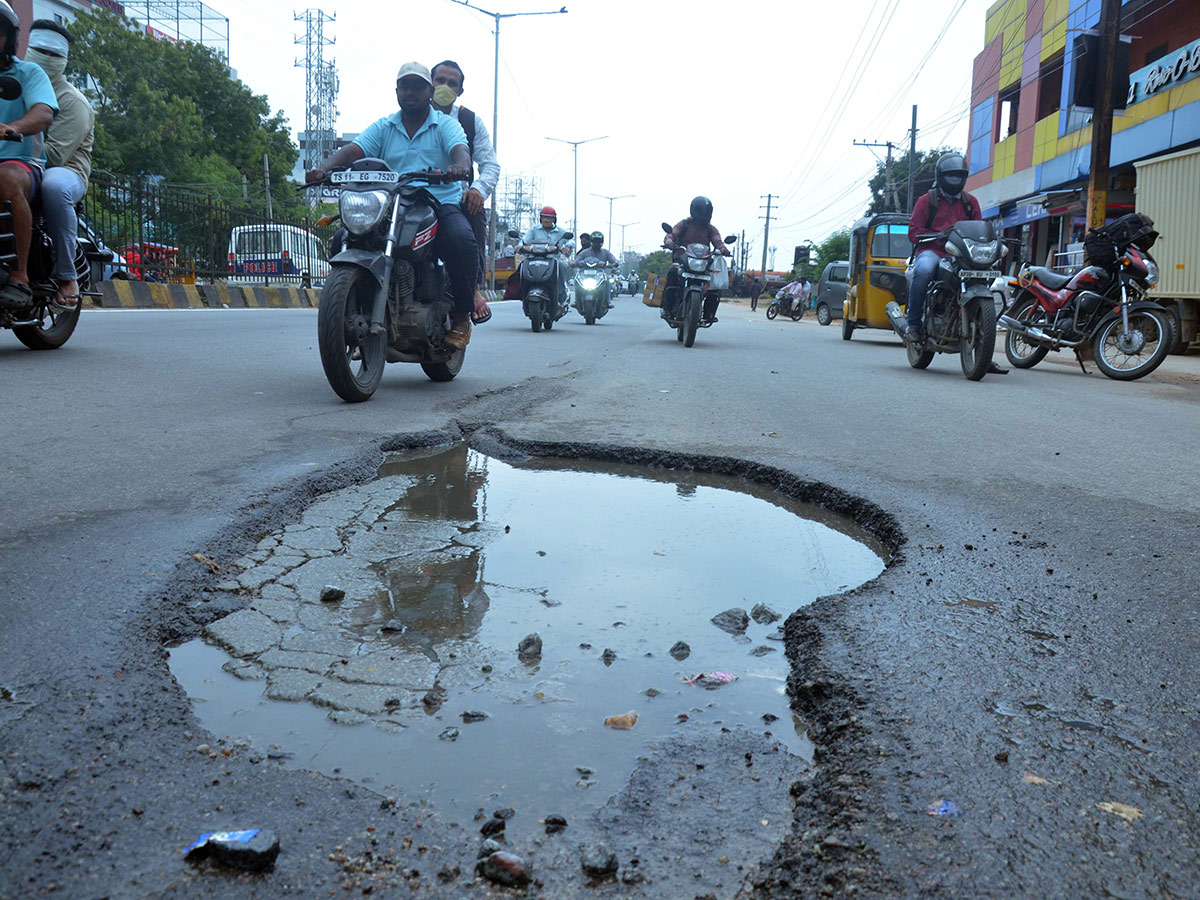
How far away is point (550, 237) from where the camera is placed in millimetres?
14984

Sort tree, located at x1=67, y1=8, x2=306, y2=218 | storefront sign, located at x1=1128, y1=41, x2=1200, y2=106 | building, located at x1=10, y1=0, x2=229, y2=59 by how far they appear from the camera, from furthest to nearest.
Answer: building, located at x1=10, y1=0, x2=229, y2=59 < tree, located at x1=67, y1=8, x2=306, y2=218 < storefront sign, located at x1=1128, y1=41, x2=1200, y2=106

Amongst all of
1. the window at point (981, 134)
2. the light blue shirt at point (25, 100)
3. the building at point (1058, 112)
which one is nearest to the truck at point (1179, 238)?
the building at point (1058, 112)

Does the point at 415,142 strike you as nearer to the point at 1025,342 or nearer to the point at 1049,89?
the point at 1025,342

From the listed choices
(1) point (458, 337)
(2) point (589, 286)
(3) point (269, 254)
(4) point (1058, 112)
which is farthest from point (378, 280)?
(4) point (1058, 112)

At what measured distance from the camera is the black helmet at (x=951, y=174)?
9.20 m

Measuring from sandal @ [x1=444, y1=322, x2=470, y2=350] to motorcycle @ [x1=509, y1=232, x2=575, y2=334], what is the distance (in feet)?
25.0

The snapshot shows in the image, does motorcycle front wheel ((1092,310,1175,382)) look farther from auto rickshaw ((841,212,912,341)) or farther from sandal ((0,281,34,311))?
sandal ((0,281,34,311))

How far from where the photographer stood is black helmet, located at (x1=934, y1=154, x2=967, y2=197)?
9195 mm

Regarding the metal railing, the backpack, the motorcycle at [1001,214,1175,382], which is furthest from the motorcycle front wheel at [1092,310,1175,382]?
the metal railing

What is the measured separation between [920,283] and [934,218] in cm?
72

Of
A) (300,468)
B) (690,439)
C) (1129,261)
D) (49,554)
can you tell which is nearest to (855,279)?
(1129,261)

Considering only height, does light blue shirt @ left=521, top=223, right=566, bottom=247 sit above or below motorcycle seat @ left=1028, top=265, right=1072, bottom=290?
above

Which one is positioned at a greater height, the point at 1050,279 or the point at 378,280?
the point at 1050,279

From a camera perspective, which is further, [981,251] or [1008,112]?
[1008,112]
